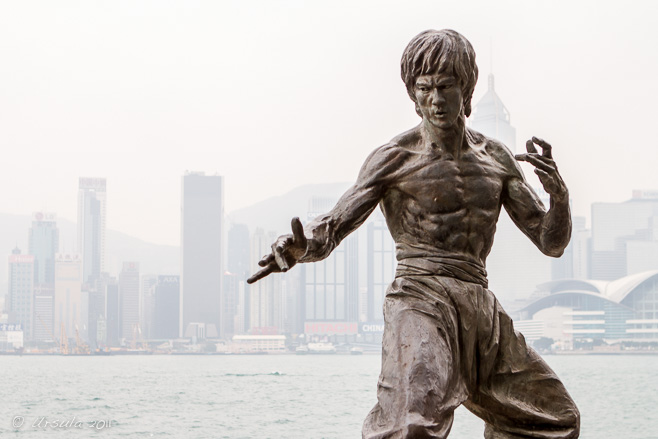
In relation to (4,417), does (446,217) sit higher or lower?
higher

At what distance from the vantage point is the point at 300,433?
126 ft

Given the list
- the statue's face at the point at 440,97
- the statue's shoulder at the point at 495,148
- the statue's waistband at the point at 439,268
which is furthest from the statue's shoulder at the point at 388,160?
the statue's waistband at the point at 439,268

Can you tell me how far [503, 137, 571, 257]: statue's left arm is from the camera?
677cm

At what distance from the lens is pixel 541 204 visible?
7.25 m

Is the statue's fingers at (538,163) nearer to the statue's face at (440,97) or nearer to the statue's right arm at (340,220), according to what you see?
the statue's face at (440,97)

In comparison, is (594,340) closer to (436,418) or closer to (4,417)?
(4,417)

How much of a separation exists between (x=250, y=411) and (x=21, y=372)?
852 inches

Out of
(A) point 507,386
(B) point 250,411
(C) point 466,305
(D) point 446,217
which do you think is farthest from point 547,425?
(B) point 250,411

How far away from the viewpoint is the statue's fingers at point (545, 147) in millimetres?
6727

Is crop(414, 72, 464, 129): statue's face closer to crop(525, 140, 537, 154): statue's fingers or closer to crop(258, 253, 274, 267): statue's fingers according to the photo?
crop(525, 140, 537, 154): statue's fingers

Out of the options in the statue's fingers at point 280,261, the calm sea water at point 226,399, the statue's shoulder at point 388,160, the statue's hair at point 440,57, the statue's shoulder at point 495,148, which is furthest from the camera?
the calm sea water at point 226,399

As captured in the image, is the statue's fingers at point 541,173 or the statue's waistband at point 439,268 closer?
the statue's fingers at point 541,173

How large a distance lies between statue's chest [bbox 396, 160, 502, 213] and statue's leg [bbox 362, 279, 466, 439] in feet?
1.80

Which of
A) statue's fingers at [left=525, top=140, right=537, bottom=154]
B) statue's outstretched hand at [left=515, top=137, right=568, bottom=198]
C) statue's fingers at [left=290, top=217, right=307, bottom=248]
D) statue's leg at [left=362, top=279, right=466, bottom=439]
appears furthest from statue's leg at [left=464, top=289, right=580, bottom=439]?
statue's fingers at [left=290, top=217, right=307, bottom=248]
